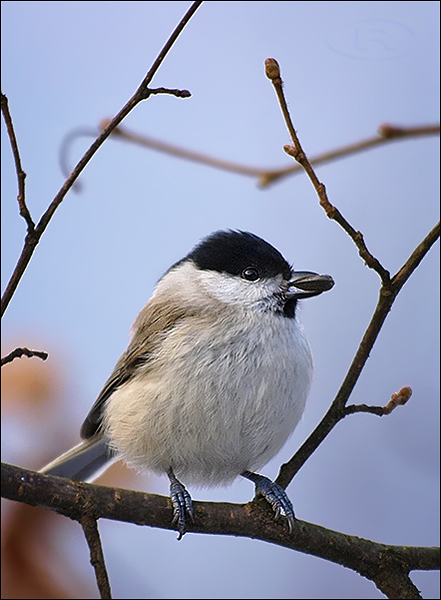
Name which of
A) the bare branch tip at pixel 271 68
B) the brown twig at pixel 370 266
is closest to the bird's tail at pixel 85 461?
the brown twig at pixel 370 266

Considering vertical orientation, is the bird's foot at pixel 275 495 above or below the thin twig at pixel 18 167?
below

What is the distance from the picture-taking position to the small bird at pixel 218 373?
114cm

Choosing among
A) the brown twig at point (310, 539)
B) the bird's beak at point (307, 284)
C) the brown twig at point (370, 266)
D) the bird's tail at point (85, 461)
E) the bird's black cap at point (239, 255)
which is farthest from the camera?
the bird's tail at point (85, 461)

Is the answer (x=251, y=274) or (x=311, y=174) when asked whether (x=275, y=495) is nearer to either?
(x=251, y=274)

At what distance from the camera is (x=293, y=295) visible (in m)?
1.17

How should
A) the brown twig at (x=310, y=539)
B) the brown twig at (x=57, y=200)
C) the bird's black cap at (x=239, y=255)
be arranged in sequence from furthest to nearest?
the bird's black cap at (x=239, y=255) → the brown twig at (x=310, y=539) → the brown twig at (x=57, y=200)

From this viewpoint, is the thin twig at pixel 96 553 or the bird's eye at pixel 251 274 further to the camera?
the bird's eye at pixel 251 274

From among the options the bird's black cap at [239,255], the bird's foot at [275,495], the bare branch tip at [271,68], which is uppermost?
the bare branch tip at [271,68]

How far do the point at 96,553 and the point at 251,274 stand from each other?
1.87 feet

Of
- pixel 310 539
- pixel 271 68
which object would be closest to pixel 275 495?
pixel 310 539

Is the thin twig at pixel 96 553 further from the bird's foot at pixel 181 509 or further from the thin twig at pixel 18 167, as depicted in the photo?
the thin twig at pixel 18 167

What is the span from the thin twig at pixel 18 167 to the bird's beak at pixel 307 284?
1.51 ft

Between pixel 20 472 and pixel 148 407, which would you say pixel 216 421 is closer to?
pixel 148 407

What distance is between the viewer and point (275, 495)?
113cm
